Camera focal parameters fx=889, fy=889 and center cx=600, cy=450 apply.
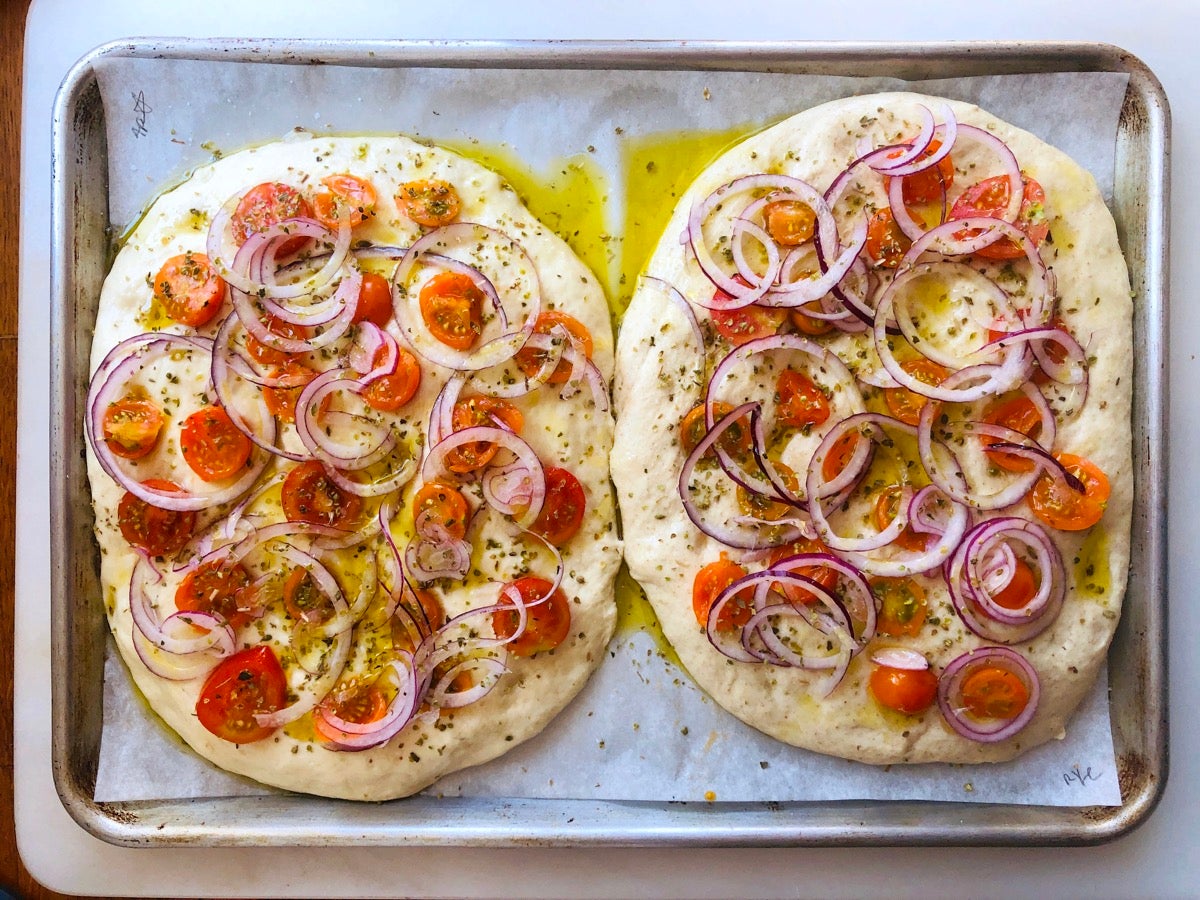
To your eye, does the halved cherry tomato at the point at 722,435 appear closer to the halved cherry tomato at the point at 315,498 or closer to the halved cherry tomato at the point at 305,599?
the halved cherry tomato at the point at 315,498

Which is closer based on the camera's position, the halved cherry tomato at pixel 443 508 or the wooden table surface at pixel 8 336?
the halved cherry tomato at pixel 443 508

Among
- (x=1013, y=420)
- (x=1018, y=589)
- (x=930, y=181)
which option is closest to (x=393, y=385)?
(x=930, y=181)

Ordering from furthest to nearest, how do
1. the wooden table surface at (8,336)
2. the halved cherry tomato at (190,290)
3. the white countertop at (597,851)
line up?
the wooden table surface at (8,336) → the white countertop at (597,851) → the halved cherry tomato at (190,290)

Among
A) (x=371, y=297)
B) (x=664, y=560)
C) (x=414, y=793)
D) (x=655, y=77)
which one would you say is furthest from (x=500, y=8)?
(x=414, y=793)

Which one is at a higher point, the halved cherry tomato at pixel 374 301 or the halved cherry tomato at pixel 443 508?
the halved cherry tomato at pixel 374 301

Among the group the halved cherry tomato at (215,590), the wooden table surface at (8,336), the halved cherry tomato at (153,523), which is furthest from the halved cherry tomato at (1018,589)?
the wooden table surface at (8,336)

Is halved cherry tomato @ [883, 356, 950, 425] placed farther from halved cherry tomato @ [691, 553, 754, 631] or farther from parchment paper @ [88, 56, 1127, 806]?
parchment paper @ [88, 56, 1127, 806]

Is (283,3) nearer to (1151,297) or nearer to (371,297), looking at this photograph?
(371,297)
